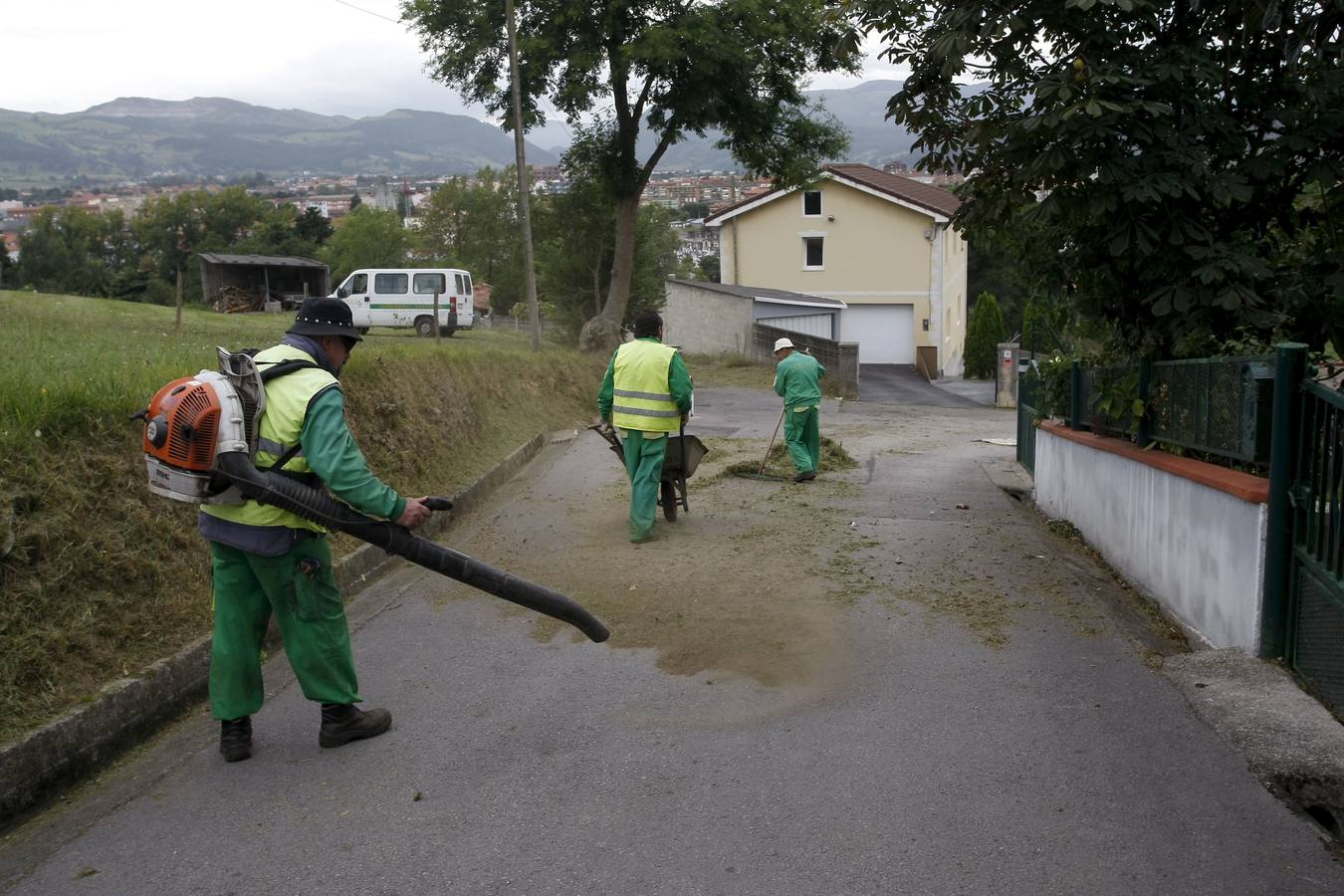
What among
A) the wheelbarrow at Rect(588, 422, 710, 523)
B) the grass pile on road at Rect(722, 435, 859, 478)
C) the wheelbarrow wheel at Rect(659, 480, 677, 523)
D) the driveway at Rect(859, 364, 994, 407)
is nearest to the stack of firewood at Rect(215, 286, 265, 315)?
the driveway at Rect(859, 364, 994, 407)

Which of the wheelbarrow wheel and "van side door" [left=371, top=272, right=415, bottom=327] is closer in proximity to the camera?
the wheelbarrow wheel

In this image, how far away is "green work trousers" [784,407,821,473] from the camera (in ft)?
44.4

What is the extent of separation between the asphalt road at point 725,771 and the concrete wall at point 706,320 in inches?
1043

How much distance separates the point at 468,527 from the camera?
404 inches

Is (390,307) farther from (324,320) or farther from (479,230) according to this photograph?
(479,230)

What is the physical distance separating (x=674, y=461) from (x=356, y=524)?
5.20 m

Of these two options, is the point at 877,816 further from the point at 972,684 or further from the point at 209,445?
the point at 209,445

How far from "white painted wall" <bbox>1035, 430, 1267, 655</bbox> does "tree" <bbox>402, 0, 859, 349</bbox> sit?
18749mm

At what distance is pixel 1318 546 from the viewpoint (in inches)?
208

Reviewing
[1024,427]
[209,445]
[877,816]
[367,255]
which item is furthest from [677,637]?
[367,255]

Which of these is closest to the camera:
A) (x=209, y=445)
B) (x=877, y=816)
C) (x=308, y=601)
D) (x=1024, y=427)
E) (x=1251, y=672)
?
(x=877, y=816)

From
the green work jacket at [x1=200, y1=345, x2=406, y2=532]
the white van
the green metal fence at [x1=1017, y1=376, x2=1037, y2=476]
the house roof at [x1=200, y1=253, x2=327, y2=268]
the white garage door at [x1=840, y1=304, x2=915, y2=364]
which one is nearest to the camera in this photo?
the green work jacket at [x1=200, y1=345, x2=406, y2=532]

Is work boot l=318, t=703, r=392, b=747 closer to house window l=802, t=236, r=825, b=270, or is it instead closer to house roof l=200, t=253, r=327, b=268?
house roof l=200, t=253, r=327, b=268

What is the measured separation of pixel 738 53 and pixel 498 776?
25.2 m
